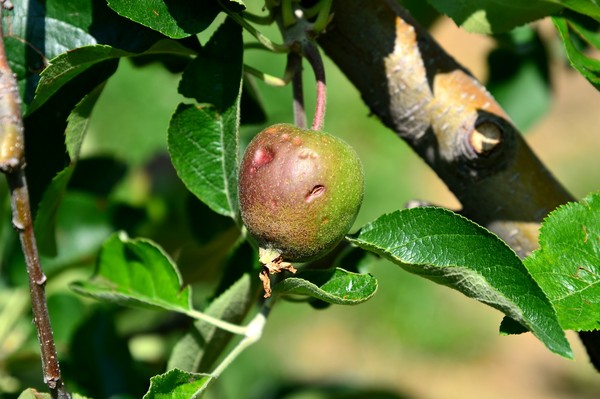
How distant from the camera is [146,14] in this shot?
Result: 3.18 ft

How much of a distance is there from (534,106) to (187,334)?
44.4 inches

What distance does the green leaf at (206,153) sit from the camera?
111cm

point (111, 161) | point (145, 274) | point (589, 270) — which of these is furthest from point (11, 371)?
point (589, 270)

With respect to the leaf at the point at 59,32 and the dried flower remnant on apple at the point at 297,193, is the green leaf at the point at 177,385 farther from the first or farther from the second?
the leaf at the point at 59,32

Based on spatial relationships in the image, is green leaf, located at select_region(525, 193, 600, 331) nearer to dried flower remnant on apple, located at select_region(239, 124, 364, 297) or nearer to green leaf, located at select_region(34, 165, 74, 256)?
dried flower remnant on apple, located at select_region(239, 124, 364, 297)

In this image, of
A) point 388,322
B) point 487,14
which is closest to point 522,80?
point 487,14

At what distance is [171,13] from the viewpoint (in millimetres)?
994

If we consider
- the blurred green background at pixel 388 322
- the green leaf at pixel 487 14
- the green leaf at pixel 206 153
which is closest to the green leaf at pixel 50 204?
the green leaf at pixel 206 153

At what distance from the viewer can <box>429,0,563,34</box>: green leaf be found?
1115mm

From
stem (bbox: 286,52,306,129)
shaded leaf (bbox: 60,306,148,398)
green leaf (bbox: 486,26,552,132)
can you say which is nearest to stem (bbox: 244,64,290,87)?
stem (bbox: 286,52,306,129)

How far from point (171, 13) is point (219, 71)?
118 mm

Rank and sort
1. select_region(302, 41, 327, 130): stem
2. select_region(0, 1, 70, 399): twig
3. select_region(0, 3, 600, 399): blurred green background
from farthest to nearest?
select_region(0, 3, 600, 399): blurred green background, select_region(302, 41, 327, 130): stem, select_region(0, 1, 70, 399): twig

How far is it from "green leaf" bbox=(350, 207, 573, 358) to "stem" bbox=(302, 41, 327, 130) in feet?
0.49

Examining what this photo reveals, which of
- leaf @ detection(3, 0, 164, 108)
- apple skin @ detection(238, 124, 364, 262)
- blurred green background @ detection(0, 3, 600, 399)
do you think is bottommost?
blurred green background @ detection(0, 3, 600, 399)
